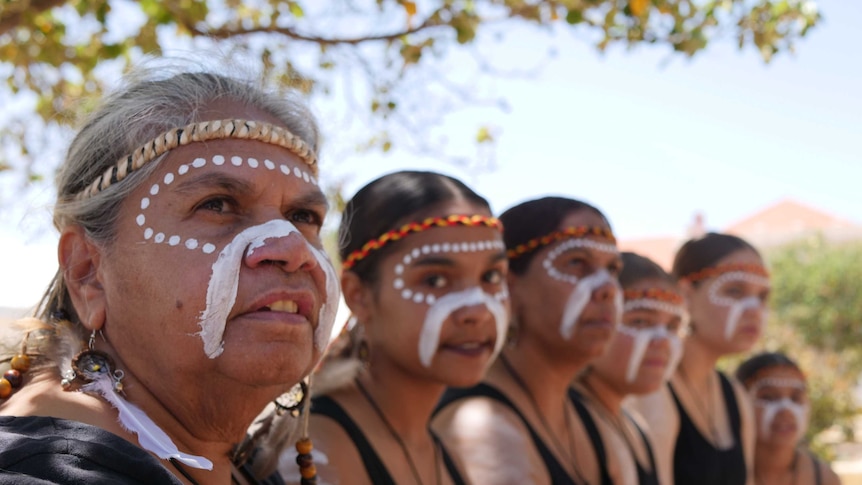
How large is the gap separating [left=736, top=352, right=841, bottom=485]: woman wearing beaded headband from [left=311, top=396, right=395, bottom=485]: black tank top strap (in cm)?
378

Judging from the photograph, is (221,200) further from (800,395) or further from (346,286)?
(800,395)

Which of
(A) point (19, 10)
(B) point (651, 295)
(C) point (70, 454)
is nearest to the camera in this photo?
(C) point (70, 454)

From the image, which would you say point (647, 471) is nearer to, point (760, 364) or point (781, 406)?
point (781, 406)

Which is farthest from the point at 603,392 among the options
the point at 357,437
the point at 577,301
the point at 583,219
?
the point at 357,437

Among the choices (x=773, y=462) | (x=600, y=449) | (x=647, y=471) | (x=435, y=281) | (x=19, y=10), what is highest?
(x=19, y=10)

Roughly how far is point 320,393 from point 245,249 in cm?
130

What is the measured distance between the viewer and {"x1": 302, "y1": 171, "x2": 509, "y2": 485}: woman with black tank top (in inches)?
124

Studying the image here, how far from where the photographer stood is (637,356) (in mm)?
4711

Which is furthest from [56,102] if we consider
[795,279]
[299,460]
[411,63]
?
[795,279]

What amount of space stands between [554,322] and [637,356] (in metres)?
0.99

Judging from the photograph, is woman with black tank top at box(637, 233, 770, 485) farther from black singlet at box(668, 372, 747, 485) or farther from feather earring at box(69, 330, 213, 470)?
feather earring at box(69, 330, 213, 470)

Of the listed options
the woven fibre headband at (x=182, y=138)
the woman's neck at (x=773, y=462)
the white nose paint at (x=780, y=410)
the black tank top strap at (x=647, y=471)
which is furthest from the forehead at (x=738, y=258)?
the woven fibre headband at (x=182, y=138)

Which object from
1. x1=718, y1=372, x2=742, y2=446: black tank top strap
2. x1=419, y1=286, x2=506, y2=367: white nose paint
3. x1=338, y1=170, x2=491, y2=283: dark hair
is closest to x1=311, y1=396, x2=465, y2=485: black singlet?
x1=419, y1=286, x2=506, y2=367: white nose paint

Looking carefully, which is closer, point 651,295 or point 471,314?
point 471,314
